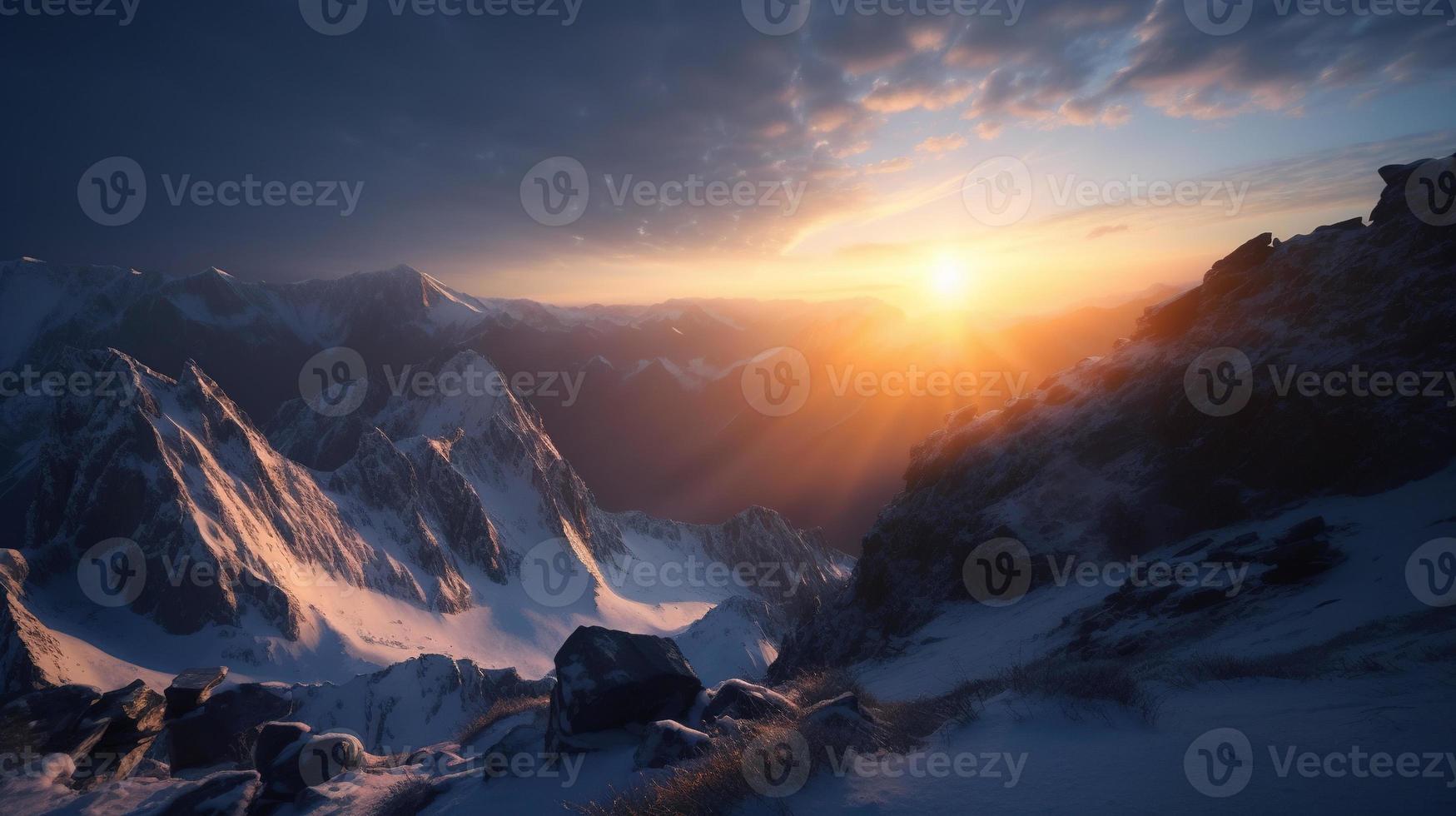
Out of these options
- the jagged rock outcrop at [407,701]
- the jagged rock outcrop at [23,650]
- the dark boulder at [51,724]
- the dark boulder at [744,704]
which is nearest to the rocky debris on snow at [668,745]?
the dark boulder at [744,704]

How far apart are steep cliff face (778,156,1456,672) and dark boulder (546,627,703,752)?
1267 centimetres

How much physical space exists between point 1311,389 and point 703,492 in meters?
157

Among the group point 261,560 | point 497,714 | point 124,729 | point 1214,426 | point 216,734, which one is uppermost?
point 261,560

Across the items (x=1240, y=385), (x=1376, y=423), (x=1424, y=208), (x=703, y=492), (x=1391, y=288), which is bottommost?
(x=703, y=492)

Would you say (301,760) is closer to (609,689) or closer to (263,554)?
(609,689)

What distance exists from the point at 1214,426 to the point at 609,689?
70.5 feet

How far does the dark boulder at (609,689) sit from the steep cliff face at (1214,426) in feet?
41.6

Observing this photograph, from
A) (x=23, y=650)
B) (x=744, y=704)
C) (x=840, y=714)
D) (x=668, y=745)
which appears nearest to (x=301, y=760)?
(x=668, y=745)

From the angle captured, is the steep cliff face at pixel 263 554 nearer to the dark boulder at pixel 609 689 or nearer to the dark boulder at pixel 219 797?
the dark boulder at pixel 219 797

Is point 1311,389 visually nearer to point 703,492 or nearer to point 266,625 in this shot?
point 266,625

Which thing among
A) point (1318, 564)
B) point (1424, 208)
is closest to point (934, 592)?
point (1318, 564)

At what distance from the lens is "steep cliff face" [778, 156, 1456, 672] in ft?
56.4

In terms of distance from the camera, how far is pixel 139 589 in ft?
178

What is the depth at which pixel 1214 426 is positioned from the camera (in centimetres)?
2009
